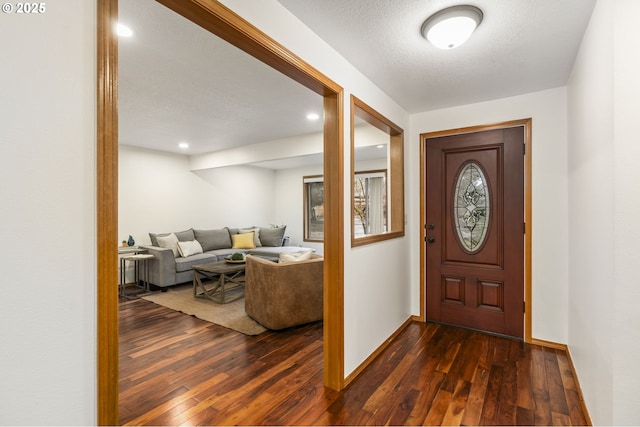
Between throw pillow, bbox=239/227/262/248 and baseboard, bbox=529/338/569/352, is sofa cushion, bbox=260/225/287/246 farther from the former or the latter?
baseboard, bbox=529/338/569/352

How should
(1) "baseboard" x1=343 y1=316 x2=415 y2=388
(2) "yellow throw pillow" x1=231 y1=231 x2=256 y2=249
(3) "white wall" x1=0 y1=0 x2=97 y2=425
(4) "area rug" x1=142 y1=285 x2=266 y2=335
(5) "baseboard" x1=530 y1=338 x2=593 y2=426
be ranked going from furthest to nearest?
(2) "yellow throw pillow" x1=231 y1=231 x2=256 y2=249, (4) "area rug" x1=142 y1=285 x2=266 y2=335, (1) "baseboard" x1=343 y1=316 x2=415 y2=388, (5) "baseboard" x1=530 y1=338 x2=593 y2=426, (3) "white wall" x1=0 y1=0 x2=97 y2=425

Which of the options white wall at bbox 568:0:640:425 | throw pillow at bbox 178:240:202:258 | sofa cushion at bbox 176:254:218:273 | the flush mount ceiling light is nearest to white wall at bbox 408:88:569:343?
Result: white wall at bbox 568:0:640:425

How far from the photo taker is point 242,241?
21.2ft

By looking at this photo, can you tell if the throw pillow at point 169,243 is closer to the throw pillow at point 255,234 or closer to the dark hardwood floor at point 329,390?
the throw pillow at point 255,234

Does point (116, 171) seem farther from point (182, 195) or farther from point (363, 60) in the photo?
point (182, 195)

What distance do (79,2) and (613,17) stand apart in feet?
6.82

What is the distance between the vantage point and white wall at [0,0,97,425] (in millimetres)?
779

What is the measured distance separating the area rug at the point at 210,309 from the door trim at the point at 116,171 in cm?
142

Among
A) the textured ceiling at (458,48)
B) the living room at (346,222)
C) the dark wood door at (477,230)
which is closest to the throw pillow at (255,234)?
the dark wood door at (477,230)

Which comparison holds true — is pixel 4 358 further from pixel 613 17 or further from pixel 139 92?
pixel 139 92

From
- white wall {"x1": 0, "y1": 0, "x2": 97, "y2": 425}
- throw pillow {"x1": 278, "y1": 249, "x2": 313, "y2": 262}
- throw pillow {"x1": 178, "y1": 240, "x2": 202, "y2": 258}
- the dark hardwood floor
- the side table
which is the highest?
white wall {"x1": 0, "y1": 0, "x2": 97, "y2": 425}

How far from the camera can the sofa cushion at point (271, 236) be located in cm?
A: 692

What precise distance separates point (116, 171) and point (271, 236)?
6.02 m

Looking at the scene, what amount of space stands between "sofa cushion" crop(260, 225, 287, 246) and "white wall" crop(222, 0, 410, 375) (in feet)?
13.2
